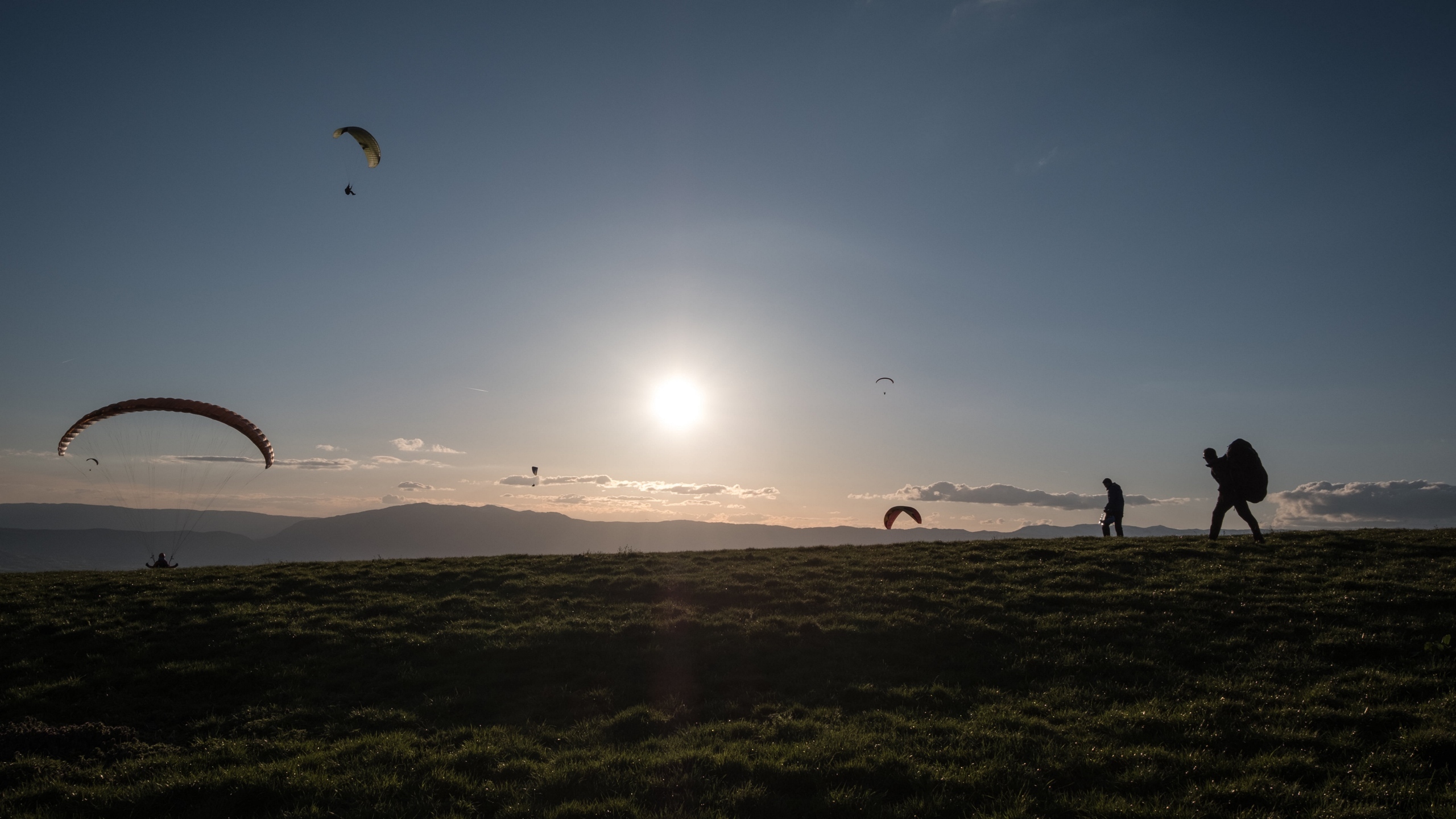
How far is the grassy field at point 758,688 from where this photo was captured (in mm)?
9492

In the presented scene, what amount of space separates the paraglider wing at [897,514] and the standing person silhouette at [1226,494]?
15466 millimetres

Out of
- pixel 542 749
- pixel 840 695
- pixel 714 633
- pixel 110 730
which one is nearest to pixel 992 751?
pixel 840 695

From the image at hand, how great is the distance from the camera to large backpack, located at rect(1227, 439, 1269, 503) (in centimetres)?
2428

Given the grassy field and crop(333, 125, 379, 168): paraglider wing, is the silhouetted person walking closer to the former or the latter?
the grassy field

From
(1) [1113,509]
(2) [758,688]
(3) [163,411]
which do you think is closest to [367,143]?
(3) [163,411]

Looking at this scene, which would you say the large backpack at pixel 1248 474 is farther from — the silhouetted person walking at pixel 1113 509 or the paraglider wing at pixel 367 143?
the paraglider wing at pixel 367 143

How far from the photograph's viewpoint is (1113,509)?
3131 cm

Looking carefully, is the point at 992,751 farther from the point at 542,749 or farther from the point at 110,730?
the point at 110,730

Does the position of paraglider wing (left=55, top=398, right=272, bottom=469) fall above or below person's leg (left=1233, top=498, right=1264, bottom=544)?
above

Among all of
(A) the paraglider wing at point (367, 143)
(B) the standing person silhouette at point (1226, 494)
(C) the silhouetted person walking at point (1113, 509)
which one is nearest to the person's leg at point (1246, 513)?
(B) the standing person silhouette at point (1226, 494)

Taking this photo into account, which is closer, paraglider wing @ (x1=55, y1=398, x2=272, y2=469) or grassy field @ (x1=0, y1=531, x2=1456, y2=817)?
grassy field @ (x1=0, y1=531, x2=1456, y2=817)

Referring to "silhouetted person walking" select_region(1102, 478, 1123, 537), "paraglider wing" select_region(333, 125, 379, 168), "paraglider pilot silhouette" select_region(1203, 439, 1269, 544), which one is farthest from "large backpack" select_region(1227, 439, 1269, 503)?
"paraglider wing" select_region(333, 125, 379, 168)

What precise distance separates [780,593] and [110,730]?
1629 centimetres

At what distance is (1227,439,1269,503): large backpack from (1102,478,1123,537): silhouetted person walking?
672 centimetres
